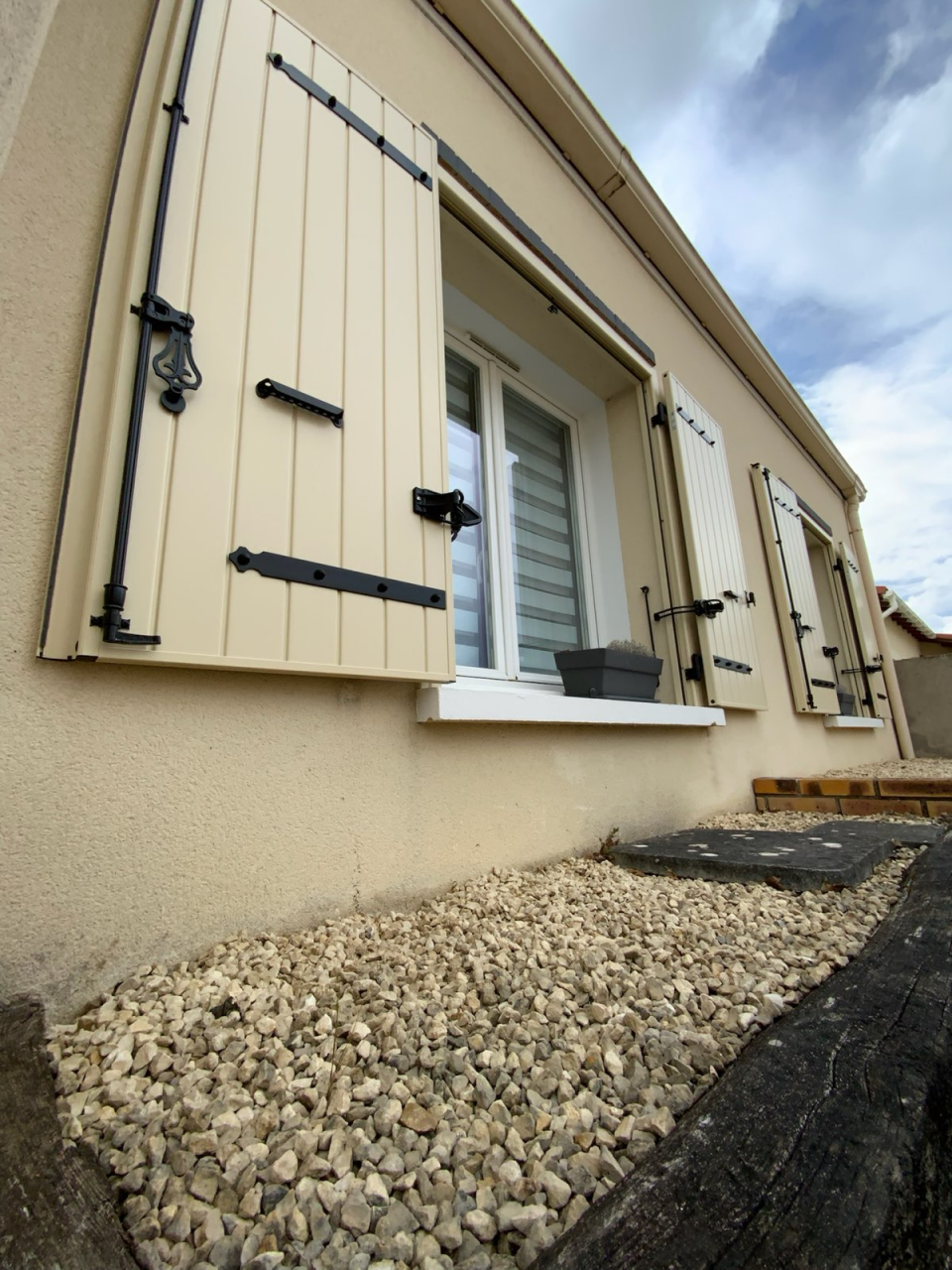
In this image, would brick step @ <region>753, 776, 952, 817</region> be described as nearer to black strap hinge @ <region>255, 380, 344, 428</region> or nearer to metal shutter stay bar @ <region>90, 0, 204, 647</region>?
black strap hinge @ <region>255, 380, 344, 428</region>

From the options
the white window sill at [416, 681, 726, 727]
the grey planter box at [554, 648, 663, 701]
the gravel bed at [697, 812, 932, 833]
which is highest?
the grey planter box at [554, 648, 663, 701]

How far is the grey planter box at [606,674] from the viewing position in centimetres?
182

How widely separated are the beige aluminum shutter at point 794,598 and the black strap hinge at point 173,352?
3.28 m

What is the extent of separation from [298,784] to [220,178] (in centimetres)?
124

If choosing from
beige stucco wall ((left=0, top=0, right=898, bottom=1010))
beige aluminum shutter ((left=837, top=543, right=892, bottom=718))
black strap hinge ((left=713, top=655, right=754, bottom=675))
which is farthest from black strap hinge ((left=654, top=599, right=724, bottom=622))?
beige aluminum shutter ((left=837, top=543, right=892, bottom=718))

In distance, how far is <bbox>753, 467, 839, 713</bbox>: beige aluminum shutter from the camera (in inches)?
125

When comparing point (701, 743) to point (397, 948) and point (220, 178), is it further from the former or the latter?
point (220, 178)

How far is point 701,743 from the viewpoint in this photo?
2219 mm

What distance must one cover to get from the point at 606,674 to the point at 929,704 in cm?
561

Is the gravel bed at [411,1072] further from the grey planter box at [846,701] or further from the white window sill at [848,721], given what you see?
the grey planter box at [846,701]

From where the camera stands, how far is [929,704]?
5496 mm

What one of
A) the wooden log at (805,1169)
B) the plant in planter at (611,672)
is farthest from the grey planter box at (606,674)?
the wooden log at (805,1169)

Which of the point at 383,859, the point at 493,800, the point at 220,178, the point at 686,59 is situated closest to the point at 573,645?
the point at 493,800

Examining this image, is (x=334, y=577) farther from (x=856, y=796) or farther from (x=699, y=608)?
(x=856, y=796)
